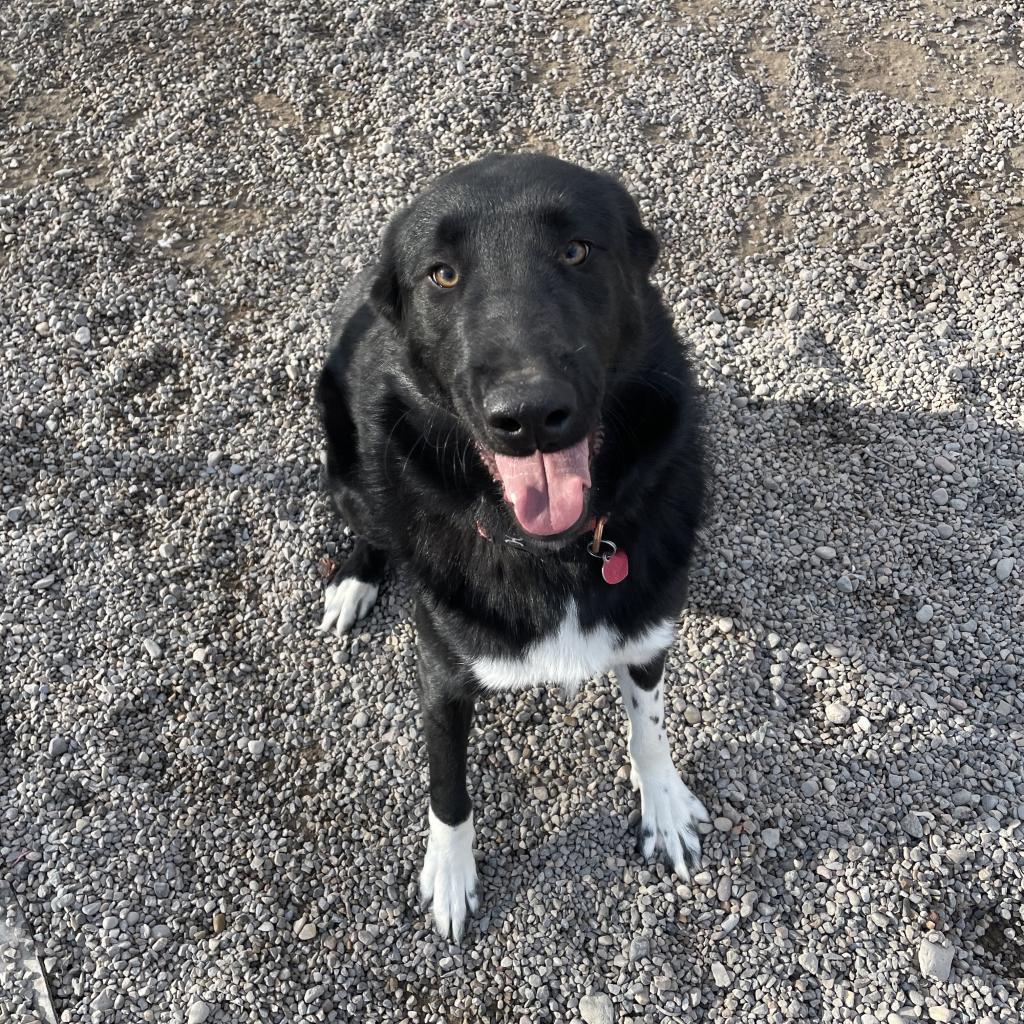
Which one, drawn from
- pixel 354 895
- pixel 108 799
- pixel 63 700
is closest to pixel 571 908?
pixel 354 895

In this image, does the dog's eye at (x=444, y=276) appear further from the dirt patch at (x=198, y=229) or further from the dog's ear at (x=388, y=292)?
the dirt patch at (x=198, y=229)

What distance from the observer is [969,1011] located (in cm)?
273

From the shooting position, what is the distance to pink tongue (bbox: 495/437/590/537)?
219 centimetres

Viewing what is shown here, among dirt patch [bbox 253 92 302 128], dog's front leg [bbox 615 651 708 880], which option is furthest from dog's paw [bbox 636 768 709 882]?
dirt patch [bbox 253 92 302 128]

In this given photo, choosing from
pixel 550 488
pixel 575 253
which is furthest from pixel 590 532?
pixel 575 253

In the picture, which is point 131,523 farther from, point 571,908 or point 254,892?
point 571,908

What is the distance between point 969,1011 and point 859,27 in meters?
5.14

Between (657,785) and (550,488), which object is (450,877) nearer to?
(657,785)

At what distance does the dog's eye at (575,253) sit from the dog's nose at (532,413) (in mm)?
493

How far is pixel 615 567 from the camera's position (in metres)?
2.55

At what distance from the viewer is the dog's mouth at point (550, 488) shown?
2193 millimetres

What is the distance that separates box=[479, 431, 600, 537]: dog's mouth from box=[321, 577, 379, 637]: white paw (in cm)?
152

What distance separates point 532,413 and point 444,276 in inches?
25.1

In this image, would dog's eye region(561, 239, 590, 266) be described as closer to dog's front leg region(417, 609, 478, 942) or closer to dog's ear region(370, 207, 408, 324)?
dog's ear region(370, 207, 408, 324)
